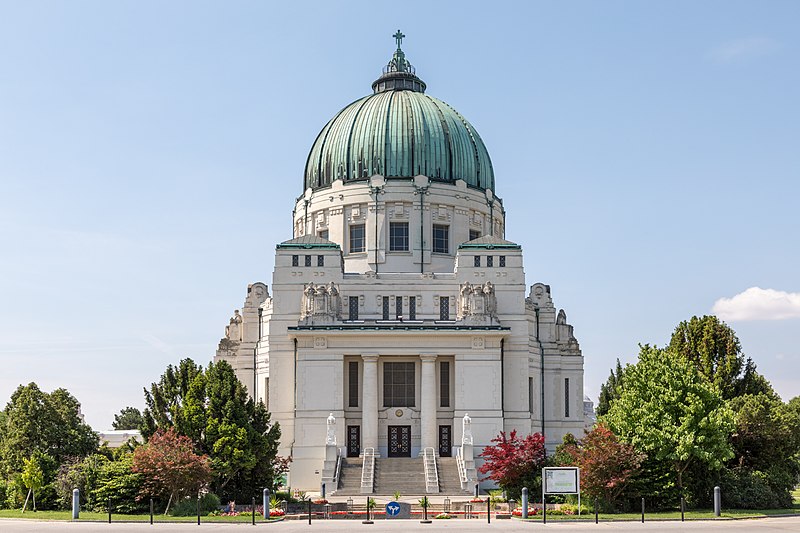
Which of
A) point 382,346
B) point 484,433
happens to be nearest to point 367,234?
point 382,346

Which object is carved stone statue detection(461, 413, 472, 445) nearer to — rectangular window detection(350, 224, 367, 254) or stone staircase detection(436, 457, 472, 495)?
stone staircase detection(436, 457, 472, 495)

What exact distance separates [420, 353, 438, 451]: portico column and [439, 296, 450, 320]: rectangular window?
3.71m

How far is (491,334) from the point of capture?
74.4m

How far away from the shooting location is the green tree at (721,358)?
63469mm

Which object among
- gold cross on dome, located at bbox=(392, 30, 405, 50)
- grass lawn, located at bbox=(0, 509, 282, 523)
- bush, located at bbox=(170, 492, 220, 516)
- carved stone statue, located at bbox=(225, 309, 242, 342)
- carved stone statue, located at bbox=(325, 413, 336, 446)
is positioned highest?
gold cross on dome, located at bbox=(392, 30, 405, 50)

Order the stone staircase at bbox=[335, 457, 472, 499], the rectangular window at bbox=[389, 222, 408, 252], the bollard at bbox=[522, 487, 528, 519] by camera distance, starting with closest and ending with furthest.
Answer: the bollard at bbox=[522, 487, 528, 519] < the stone staircase at bbox=[335, 457, 472, 499] < the rectangular window at bbox=[389, 222, 408, 252]

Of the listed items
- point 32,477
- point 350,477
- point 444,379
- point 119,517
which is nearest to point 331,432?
point 350,477

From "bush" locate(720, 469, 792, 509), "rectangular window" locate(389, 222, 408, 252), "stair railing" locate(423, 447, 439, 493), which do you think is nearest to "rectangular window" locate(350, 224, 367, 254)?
"rectangular window" locate(389, 222, 408, 252)

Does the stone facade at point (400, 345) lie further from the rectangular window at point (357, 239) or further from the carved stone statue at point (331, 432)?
the carved stone statue at point (331, 432)

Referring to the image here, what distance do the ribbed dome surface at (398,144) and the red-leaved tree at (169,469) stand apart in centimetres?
3535

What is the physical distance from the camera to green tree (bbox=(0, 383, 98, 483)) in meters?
63.8

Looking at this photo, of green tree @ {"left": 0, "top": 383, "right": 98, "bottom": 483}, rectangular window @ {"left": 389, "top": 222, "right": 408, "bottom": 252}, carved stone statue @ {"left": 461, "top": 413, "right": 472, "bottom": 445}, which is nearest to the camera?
green tree @ {"left": 0, "top": 383, "right": 98, "bottom": 483}

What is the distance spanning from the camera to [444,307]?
7750cm

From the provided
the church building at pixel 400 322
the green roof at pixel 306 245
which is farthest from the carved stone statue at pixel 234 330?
the green roof at pixel 306 245
